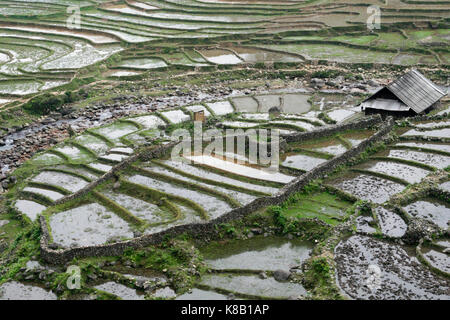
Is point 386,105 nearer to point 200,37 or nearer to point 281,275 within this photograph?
point 281,275

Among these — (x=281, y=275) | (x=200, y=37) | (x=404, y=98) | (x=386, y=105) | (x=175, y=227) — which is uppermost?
(x=200, y=37)

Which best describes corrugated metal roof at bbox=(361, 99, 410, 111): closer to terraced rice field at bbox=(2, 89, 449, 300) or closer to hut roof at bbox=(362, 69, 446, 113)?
hut roof at bbox=(362, 69, 446, 113)

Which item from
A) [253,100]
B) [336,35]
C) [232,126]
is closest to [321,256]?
[232,126]

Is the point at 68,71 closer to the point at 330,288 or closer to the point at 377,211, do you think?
the point at 377,211

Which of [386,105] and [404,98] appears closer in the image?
[404,98]

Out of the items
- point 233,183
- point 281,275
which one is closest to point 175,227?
point 281,275

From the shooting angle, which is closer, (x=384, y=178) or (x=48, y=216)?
(x=48, y=216)

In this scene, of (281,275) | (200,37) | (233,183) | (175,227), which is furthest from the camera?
(200,37)
